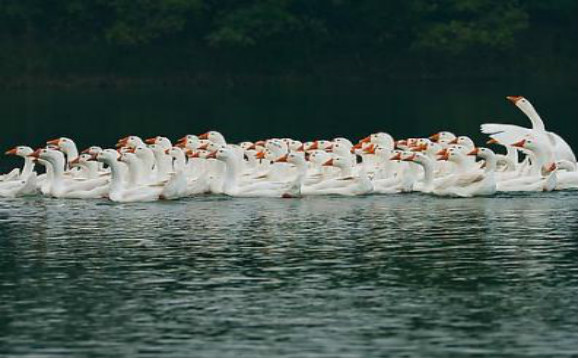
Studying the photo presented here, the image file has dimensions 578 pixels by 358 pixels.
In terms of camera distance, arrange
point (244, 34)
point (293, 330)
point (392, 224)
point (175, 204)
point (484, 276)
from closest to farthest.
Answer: point (293, 330) → point (484, 276) → point (392, 224) → point (175, 204) → point (244, 34)

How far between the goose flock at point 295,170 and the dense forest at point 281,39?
120 ft

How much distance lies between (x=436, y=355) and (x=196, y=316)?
3.66m

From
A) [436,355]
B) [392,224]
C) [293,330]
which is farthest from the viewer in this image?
[392,224]

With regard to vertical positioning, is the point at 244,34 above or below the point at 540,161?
above

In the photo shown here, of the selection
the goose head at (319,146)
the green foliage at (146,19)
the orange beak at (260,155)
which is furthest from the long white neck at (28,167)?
the green foliage at (146,19)

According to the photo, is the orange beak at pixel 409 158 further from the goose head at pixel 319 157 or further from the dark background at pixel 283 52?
the dark background at pixel 283 52

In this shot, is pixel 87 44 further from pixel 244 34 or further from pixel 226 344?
pixel 226 344

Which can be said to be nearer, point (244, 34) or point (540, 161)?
point (540, 161)

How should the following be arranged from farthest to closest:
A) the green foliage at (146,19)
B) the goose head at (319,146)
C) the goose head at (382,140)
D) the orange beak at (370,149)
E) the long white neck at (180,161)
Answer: the green foliage at (146,19), the goose head at (382,140), the goose head at (319,146), the orange beak at (370,149), the long white neck at (180,161)

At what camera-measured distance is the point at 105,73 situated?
262 ft

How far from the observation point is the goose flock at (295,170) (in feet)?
123

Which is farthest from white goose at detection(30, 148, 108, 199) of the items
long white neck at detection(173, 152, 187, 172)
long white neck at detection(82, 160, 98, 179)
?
long white neck at detection(173, 152, 187, 172)

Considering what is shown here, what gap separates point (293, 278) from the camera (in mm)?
28438

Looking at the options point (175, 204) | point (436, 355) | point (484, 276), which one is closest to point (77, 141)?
point (175, 204)
